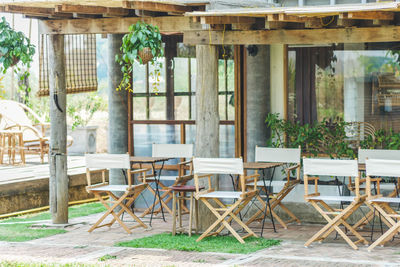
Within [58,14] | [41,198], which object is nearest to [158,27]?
[58,14]

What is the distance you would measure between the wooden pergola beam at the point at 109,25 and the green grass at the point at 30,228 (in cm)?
245

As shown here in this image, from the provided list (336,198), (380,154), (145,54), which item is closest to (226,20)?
(145,54)

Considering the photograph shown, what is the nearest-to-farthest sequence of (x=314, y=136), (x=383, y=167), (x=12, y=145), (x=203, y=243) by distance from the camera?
(x=383, y=167)
(x=203, y=243)
(x=314, y=136)
(x=12, y=145)

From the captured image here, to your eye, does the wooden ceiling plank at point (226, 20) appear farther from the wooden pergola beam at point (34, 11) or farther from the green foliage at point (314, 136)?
the green foliage at point (314, 136)

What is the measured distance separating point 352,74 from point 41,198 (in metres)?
5.30

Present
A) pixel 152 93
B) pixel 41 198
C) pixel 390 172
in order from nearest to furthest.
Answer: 1. pixel 390 172
2. pixel 152 93
3. pixel 41 198

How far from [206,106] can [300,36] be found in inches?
51.3

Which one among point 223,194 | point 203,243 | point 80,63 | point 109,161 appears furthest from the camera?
point 80,63

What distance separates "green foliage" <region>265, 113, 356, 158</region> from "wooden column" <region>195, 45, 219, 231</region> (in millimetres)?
2068

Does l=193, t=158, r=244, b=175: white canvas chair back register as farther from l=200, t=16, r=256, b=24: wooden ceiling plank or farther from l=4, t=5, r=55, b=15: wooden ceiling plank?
l=4, t=5, r=55, b=15: wooden ceiling plank

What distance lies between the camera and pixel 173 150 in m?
10.2

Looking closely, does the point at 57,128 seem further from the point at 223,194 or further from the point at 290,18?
the point at 290,18

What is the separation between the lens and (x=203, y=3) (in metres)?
8.52

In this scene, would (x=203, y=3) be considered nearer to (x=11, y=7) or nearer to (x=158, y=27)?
(x=158, y=27)
